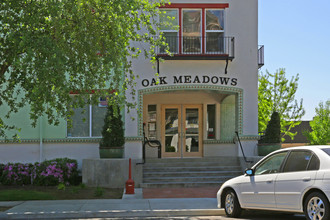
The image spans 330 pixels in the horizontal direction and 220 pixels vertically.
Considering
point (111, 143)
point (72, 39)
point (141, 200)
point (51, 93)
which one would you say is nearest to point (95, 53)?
point (72, 39)

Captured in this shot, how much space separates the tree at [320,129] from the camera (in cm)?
4316

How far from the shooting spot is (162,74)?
1872 cm

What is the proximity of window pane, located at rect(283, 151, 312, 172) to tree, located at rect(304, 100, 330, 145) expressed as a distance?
1384 inches

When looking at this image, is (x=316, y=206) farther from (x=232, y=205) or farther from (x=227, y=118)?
(x=227, y=118)

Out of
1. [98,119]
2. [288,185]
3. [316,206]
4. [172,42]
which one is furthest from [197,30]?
[316,206]

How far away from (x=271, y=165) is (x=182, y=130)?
1117cm

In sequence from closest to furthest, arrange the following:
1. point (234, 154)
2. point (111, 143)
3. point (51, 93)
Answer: point (51, 93)
point (111, 143)
point (234, 154)

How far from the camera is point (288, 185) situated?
9.41 meters

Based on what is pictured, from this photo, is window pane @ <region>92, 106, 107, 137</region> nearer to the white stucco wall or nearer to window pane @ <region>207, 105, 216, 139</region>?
the white stucco wall

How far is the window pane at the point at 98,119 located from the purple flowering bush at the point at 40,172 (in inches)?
61.8

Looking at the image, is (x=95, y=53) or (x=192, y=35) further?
(x=192, y=35)

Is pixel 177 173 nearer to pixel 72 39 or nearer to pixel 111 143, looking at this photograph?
pixel 111 143

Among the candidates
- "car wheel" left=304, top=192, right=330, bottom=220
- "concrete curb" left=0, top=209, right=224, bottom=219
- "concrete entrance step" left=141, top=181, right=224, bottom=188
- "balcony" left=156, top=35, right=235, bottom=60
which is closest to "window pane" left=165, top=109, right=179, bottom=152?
"balcony" left=156, top=35, right=235, bottom=60

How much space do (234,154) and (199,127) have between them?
2097mm
